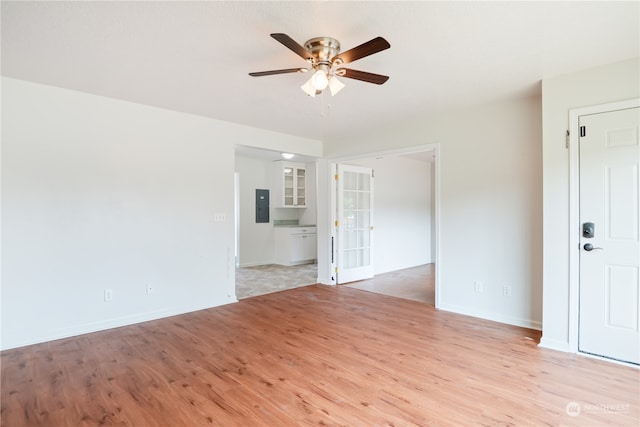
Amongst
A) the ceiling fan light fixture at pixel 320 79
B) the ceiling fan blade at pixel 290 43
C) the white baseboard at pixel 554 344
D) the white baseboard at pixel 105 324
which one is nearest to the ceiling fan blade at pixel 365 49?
the ceiling fan light fixture at pixel 320 79

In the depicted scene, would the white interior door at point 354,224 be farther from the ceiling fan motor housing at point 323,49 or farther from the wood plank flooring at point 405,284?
the ceiling fan motor housing at point 323,49

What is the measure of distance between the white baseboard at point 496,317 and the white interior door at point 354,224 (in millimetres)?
1961

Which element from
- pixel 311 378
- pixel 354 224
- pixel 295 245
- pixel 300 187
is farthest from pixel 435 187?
pixel 300 187

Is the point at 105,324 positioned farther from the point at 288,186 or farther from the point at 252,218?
the point at 288,186

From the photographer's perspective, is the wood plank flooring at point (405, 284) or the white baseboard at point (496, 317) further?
the wood plank flooring at point (405, 284)

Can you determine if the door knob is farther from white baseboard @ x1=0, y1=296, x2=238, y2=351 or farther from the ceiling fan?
white baseboard @ x1=0, y1=296, x2=238, y2=351

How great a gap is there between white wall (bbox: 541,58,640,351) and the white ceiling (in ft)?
0.55

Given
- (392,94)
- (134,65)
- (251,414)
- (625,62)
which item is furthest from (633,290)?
(134,65)

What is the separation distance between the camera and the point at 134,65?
2.76m

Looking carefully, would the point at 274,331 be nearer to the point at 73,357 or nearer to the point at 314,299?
the point at 314,299

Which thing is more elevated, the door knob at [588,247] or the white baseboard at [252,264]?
the door knob at [588,247]

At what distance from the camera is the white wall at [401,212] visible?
6.54 m

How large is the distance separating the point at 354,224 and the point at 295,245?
7.20 feet

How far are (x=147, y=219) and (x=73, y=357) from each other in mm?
1554
